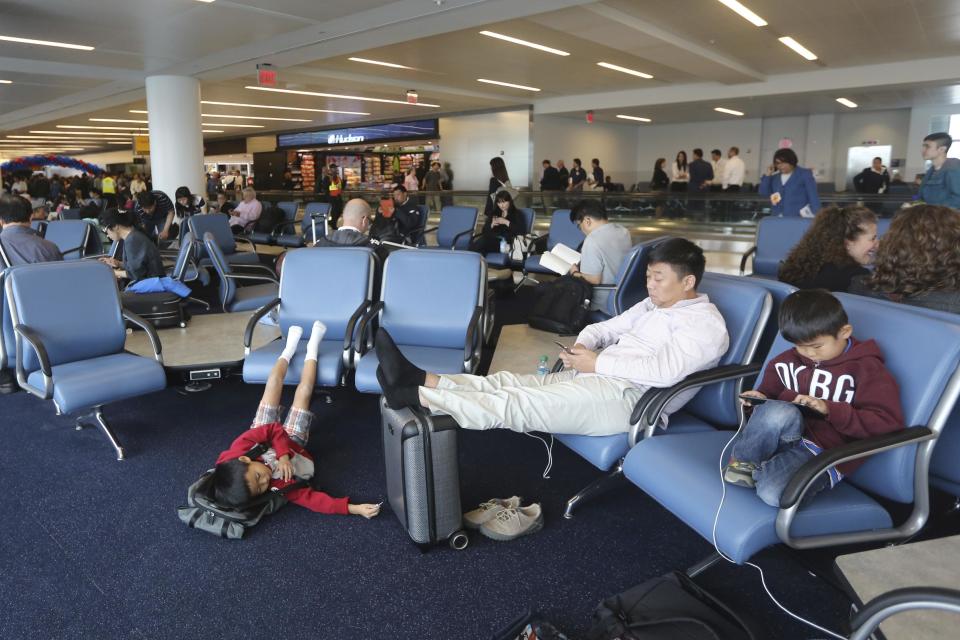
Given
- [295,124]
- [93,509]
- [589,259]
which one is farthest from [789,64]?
[295,124]

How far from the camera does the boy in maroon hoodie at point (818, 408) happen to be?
1.90 metres

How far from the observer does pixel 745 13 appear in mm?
7871

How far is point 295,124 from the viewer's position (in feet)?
69.3

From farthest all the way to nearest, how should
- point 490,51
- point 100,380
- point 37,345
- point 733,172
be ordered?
1. point 733,172
2. point 490,51
3. point 100,380
4. point 37,345

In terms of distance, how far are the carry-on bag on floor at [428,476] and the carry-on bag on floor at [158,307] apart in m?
3.07

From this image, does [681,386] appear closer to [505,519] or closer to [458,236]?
[505,519]

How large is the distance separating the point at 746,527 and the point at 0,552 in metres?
2.64

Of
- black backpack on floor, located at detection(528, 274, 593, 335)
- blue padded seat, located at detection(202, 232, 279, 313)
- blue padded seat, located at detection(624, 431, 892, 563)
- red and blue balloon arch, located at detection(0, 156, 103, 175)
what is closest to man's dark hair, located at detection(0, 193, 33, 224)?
blue padded seat, located at detection(202, 232, 279, 313)

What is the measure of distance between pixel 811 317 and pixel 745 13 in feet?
23.7

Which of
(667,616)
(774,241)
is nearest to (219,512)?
(667,616)

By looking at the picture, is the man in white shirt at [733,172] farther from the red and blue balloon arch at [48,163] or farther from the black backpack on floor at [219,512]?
the red and blue balloon arch at [48,163]

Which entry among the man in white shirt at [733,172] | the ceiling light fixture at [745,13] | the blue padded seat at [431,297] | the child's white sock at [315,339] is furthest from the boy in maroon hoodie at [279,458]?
the man in white shirt at [733,172]

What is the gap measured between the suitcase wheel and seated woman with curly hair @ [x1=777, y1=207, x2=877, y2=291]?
2138 mm

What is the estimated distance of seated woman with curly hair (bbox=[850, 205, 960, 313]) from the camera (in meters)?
2.47
